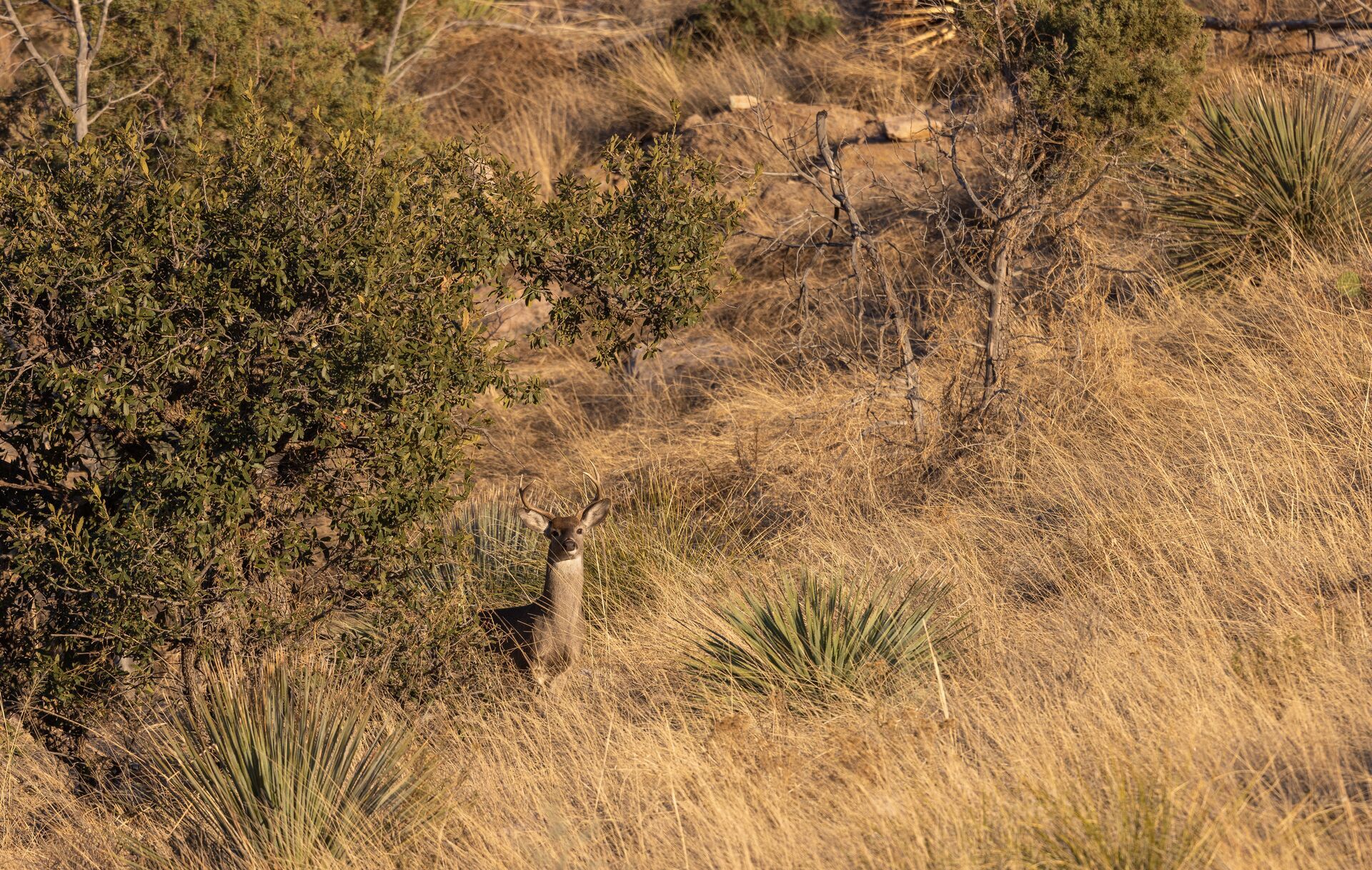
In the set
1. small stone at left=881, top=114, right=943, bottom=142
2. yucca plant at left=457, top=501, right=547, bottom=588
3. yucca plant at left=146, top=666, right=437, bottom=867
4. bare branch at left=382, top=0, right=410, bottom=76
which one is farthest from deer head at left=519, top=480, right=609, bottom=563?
small stone at left=881, top=114, right=943, bottom=142

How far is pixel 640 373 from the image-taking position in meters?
13.2

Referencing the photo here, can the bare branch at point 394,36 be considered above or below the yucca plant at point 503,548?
above

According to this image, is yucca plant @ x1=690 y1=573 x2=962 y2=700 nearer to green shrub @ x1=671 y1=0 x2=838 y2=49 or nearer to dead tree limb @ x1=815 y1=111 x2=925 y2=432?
dead tree limb @ x1=815 y1=111 x2=925 y2=432

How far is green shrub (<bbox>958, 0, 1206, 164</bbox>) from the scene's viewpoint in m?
10.9

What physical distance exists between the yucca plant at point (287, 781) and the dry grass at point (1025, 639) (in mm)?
223

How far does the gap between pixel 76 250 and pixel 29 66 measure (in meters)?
7.76

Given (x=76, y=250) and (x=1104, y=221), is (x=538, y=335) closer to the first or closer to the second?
(x=76, y=250)

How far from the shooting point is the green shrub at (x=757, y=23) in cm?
1788

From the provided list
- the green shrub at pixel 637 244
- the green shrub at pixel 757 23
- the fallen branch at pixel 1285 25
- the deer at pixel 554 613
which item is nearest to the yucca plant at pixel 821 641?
the deer at pixel 554 613

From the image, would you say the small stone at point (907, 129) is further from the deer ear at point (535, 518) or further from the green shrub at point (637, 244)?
the deer ear at point (535, 518)

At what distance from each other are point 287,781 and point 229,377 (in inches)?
68.6

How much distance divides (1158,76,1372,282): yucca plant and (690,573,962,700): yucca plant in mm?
5890

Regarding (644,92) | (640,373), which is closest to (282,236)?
(640,373)

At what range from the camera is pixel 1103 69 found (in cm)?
1087
